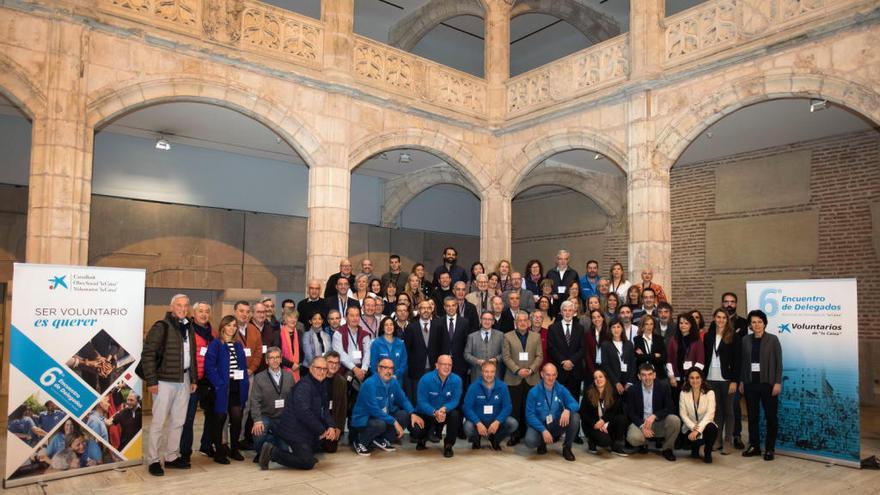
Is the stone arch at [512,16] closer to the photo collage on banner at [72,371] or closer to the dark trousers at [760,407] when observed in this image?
the dark trousers at [760,407]

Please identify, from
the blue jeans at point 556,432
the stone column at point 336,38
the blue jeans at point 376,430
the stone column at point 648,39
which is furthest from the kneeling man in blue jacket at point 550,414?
the stone column at point 336,38

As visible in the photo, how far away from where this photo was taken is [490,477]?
18.3 ft

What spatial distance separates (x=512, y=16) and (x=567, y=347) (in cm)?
750

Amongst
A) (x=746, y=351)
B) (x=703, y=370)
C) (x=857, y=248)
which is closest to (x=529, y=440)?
(x=703, y=370)

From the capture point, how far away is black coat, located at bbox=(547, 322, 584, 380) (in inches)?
277

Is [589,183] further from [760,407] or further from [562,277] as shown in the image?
[760,407]

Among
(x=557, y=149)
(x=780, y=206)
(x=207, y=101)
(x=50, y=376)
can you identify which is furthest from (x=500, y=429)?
(x=780, y=206)

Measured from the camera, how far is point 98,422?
220 inches

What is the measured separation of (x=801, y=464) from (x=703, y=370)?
127cm

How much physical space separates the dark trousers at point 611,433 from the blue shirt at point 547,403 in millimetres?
284

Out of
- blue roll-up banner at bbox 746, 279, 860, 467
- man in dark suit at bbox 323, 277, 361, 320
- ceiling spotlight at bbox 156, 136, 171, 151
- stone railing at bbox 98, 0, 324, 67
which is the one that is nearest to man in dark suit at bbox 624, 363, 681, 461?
blue roll-up banner at bbox 746, 279, 860, 467

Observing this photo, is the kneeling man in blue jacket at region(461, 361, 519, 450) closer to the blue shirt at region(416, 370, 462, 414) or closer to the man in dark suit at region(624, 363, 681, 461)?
the blue shirt at region(416, 370, 462, 414)

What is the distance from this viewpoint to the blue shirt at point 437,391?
21.8 feet

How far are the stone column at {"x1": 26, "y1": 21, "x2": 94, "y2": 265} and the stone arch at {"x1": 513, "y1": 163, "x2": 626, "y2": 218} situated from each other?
9.30 metres
